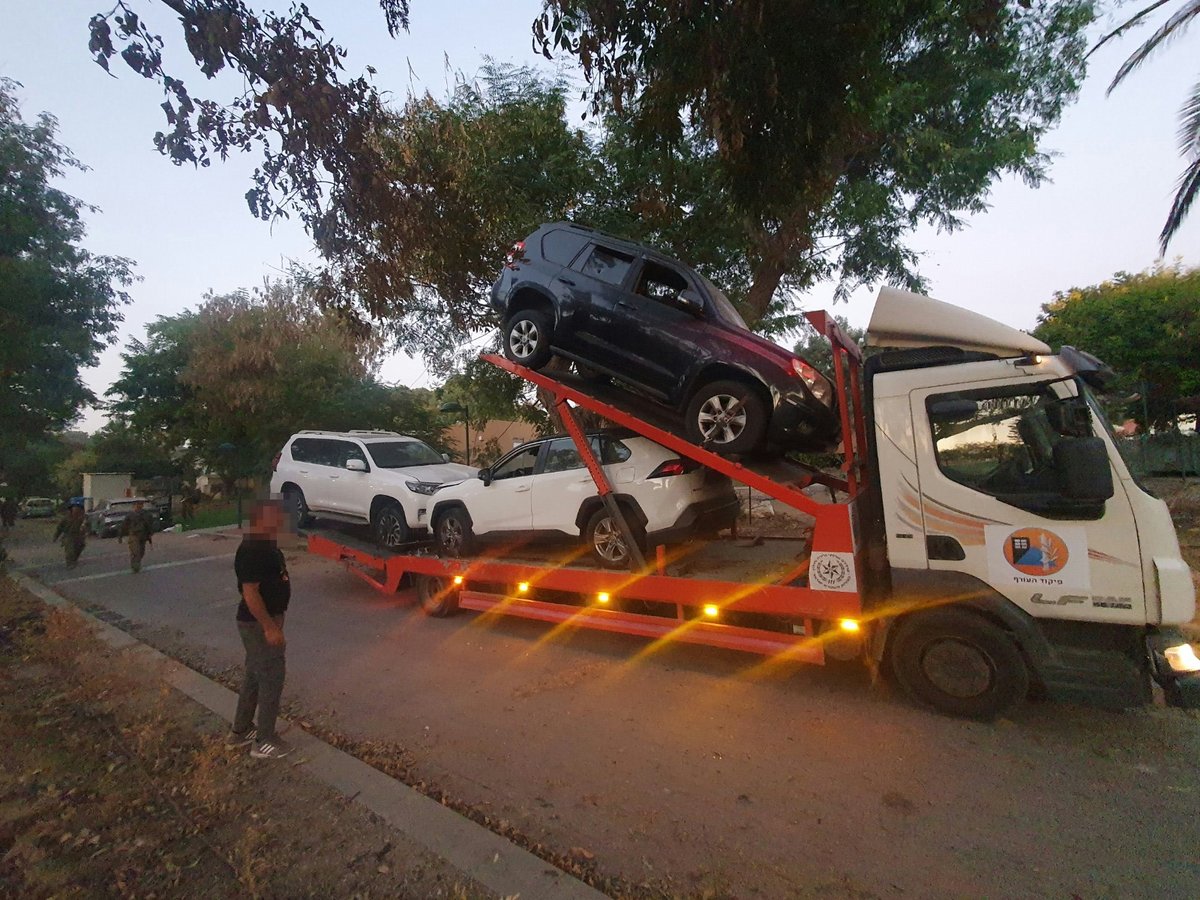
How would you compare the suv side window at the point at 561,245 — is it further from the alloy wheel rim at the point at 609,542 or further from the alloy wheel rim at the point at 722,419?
the alloy wheel rim at the point at 609,542

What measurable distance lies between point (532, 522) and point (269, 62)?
4.29 m

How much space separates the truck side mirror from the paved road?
1.64 meters

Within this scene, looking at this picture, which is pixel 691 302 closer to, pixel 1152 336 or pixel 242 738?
pixel 242 738

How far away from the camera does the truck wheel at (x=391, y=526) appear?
823cm

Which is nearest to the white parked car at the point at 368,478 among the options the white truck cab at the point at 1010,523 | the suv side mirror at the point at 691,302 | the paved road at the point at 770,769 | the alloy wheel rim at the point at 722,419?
the paved road at the point at 770,769

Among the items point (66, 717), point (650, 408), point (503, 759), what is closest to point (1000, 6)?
point (650, 408)

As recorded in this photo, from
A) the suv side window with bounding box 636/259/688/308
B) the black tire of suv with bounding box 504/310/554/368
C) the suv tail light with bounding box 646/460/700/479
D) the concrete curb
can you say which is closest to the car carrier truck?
the suv tail light with bounding box 646/460/700/479

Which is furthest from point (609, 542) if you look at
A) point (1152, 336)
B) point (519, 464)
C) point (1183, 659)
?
point (1152, 336)

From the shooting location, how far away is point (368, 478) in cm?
864

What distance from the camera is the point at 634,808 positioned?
361 cm

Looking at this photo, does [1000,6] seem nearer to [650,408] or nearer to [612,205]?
[650,408]

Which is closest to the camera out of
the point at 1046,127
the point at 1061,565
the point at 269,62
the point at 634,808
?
the point at 634,808

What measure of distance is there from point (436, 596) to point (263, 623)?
350 cm

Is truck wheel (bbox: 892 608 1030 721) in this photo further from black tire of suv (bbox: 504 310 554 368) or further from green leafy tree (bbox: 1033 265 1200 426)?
green leafy tree (bbox: 1033 265 1200 426)
